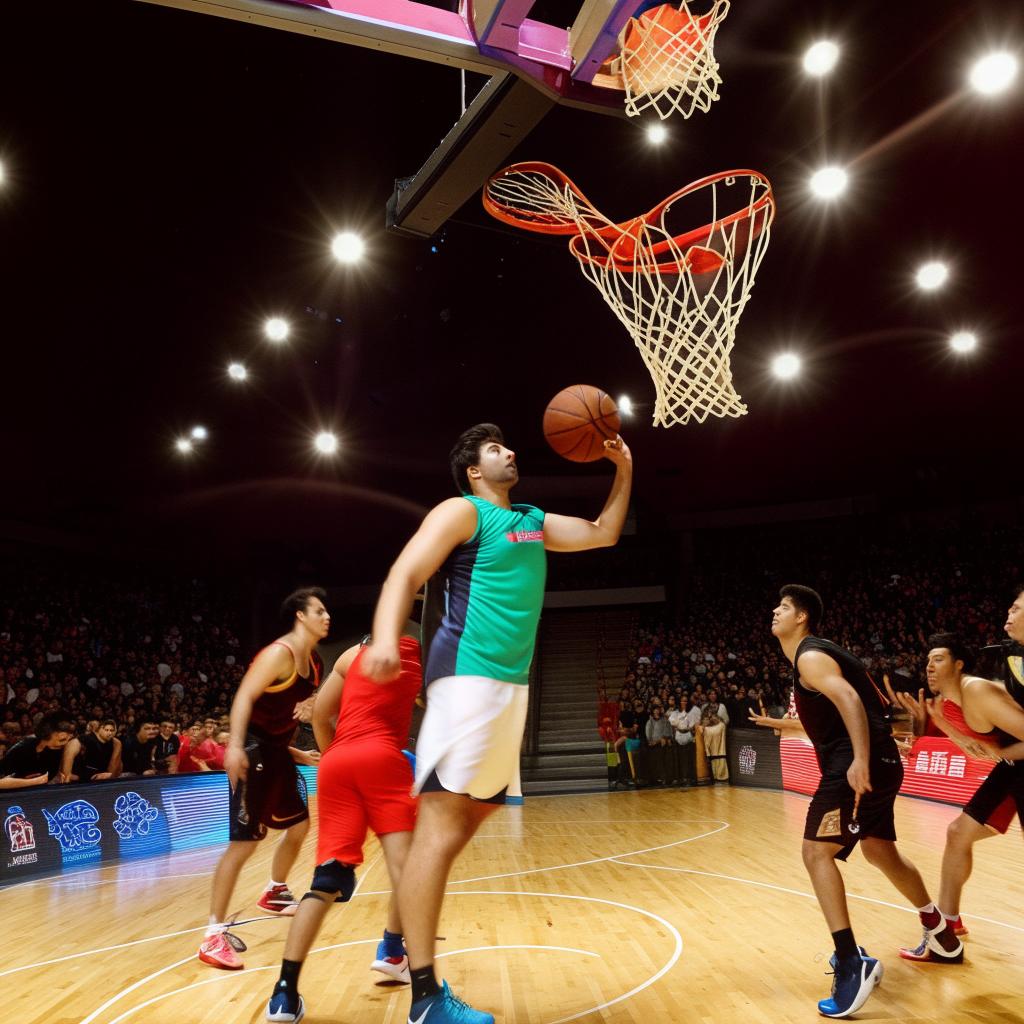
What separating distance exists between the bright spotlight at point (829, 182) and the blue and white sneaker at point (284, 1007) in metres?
8.44

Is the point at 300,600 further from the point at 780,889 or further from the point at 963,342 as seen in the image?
the point at 963,342

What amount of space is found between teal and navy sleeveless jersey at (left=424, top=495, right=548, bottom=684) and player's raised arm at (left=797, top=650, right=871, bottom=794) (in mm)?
1651

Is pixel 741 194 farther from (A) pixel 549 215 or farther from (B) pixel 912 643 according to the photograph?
(B) pixel 912 643

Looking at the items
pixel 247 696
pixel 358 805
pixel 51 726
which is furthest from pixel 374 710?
pixel 51 726

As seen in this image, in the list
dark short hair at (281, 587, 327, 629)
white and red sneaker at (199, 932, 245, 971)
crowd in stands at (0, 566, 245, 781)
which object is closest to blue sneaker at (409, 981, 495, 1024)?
white and red sneaker at (199, 932, 245, 971)

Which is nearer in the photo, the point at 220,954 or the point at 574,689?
the point at 220,954

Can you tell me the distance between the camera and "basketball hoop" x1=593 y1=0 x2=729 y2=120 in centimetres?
509

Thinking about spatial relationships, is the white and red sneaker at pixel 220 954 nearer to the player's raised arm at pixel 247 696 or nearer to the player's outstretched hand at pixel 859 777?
the player's raised arm at pixel 247 696

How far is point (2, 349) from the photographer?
38.2ft

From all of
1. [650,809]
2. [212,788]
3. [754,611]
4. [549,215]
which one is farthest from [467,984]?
[754,611]

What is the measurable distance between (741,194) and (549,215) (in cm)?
263

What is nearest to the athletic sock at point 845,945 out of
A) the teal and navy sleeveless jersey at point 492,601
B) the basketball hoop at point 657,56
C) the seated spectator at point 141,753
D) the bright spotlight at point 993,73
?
the teal and navy sleeveless jersey at point 492,601

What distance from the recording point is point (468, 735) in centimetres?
289

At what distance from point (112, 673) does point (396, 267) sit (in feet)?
38.6
